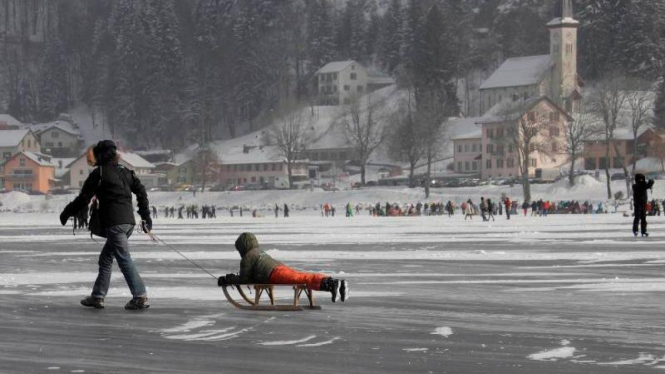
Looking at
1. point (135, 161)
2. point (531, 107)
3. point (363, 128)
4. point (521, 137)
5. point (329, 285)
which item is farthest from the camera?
point (135, 161)

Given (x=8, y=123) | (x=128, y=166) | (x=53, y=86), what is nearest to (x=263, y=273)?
(x=128, y=166)

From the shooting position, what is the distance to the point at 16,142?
138 m

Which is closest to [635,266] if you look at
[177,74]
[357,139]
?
[357,139]

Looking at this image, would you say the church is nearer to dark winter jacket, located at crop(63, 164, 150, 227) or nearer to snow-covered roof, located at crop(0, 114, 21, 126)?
snow-covered roof, located at crop(0, 114, 21, 126)

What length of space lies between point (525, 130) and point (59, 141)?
82.7 metres

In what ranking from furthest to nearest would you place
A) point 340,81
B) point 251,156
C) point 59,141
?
point 59,141
point 340,81
point 251,156

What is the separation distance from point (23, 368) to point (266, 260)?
375 centimetres

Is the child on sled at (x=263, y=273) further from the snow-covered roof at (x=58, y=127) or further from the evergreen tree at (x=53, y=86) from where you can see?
the evergreen tree at (x=53, y=86)

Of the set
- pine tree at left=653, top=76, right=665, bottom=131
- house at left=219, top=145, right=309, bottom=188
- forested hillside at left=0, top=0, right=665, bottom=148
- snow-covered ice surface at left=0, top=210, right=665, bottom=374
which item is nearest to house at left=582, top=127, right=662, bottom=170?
pine tree at left=653, top=76, right=665, bottom=131

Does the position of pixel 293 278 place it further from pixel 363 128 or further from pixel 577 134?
pixel 363 128

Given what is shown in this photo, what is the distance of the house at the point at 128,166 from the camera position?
12369 cm

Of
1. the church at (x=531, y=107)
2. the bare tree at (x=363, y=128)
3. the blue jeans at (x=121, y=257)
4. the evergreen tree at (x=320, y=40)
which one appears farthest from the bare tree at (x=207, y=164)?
the blue jeans at (x=121, y=257)

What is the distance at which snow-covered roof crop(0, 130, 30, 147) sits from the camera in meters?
138

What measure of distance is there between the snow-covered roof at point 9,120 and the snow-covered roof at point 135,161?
3616 cm
